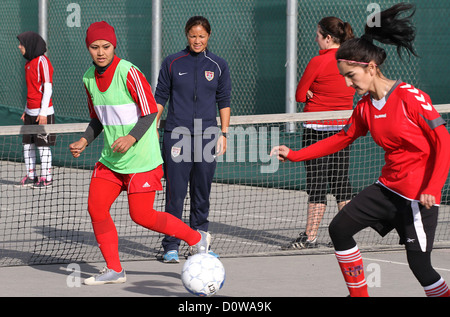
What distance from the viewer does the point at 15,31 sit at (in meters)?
15.9

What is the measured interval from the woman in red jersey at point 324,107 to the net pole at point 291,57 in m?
3.59

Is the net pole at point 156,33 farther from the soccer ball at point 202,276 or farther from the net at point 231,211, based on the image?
the soccer ball at point 202,276

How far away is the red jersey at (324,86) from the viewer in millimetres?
8367

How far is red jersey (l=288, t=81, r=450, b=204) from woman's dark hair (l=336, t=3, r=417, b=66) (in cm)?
25

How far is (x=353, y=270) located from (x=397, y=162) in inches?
30.1

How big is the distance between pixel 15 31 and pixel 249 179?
594 cm

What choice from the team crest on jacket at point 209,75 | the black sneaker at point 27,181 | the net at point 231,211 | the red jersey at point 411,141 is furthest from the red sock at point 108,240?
the black sneaker at point 27,181

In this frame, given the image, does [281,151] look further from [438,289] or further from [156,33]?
[156,33]

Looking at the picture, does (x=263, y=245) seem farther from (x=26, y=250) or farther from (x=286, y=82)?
(x=286, y=82)

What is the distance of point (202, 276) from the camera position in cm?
627

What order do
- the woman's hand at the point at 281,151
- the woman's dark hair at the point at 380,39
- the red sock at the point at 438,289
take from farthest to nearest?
1. the woman's hand at the point at 281,151
2. the woman's dark hair at the point at 380,39
3. the red sock at the point at 438,289

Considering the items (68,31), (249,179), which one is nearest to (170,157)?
(249,179)

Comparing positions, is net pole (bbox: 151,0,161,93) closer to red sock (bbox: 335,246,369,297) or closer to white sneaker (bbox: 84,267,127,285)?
white sneaker (bbox: 84,267,127,285)
